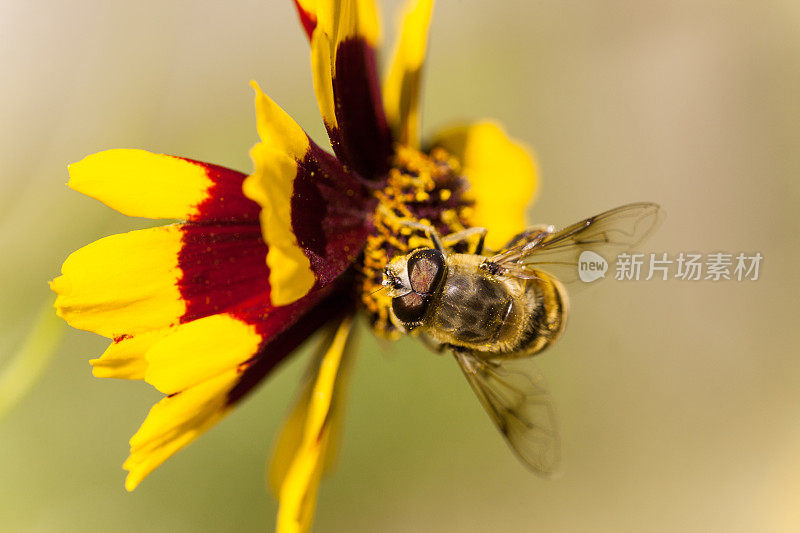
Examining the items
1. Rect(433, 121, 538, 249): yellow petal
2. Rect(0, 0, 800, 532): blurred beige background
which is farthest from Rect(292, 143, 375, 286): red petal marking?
Rect(0, 0, 800, 532): blurred beige background

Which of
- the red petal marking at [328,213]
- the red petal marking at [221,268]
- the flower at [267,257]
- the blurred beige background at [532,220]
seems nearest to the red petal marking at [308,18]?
the flower at [267,257]

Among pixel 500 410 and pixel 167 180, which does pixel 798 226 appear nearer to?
pixel 500 410

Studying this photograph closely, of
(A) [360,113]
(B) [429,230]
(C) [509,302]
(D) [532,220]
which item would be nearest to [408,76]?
(A) [360,113]

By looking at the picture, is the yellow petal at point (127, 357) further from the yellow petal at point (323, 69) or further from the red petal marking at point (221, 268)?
the yellow petal at point (323, 69)

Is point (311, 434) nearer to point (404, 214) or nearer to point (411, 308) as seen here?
point (411, 308)

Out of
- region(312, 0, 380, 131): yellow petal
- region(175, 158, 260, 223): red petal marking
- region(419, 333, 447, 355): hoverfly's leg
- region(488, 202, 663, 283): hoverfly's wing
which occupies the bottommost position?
region(419, 333, 447, 355): hoverfly's leg

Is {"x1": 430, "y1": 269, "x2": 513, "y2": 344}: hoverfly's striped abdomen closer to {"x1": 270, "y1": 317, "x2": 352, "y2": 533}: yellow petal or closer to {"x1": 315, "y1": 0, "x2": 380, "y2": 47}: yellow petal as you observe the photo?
{"x1": 270, "y1": 317, "x2": 352, "y2": 533}: yellow petal
